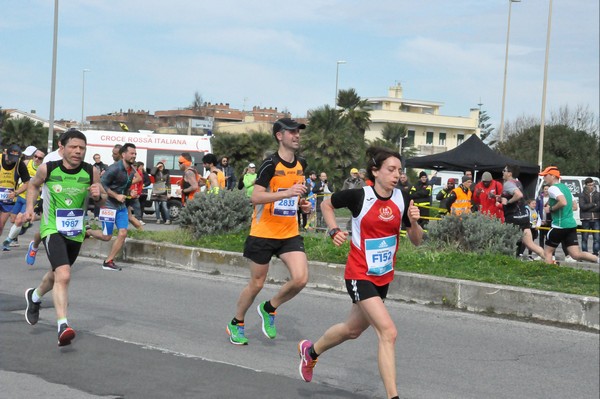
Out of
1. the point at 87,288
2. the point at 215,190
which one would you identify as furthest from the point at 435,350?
the point at 215,190

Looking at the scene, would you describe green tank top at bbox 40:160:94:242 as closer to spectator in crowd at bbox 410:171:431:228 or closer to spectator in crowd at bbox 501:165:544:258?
spectator in crowd at bbox 501:165:544:258

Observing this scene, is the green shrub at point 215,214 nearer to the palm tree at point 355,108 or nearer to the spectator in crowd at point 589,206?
the spectator in crowd at point 589,206

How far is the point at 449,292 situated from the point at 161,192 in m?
16.1

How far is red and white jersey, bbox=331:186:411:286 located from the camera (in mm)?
5961

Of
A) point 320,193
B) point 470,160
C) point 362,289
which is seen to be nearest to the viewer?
point 362,289

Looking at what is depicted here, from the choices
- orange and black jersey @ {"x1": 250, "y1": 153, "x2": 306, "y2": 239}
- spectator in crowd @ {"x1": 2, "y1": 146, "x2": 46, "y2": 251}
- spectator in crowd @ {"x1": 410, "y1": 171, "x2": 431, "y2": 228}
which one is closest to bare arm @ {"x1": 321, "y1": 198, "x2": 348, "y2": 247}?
orange and black jersey @ {"x1": 250, "y1": 153, "x2": 306, "y2": 239}

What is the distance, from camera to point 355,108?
187 feet

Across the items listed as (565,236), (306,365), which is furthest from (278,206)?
(565,236)

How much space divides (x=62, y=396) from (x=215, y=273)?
23.4 ft

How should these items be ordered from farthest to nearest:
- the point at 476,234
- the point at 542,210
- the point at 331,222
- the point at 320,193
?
the point at 320,193 → the point at 542,210 → the point at 476,234 → the point at 331,222

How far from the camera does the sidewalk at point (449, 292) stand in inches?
379

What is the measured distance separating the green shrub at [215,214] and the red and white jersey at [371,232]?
28.8ft

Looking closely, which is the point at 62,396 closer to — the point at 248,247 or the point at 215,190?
the point at 248,247

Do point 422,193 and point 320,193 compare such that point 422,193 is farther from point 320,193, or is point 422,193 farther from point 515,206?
point 515,206
